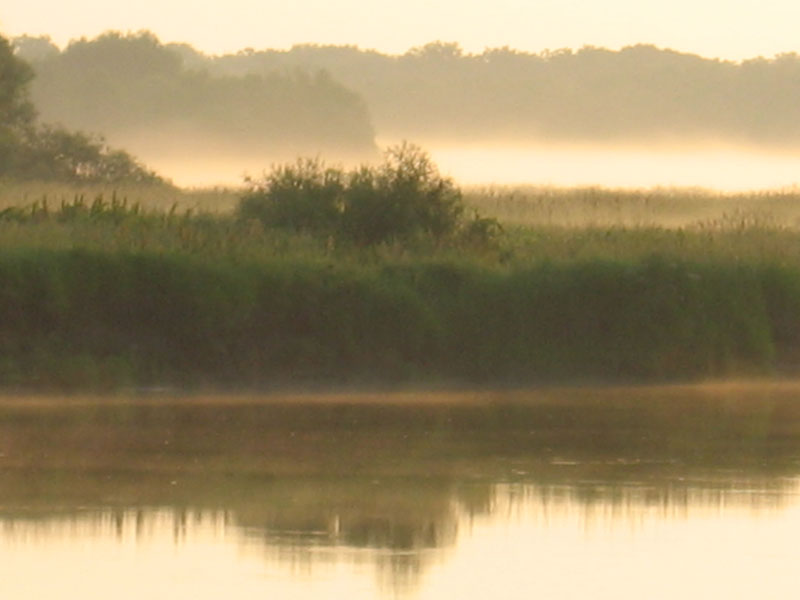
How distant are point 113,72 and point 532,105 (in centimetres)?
1332

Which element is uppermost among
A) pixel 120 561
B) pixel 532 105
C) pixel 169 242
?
pixel 532 105

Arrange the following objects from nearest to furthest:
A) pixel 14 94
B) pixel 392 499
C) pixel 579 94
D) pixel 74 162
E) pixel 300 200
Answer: pixel 392 499, pixel 300 200, pixel 74 162, pixel 14 94, pixel 579 94

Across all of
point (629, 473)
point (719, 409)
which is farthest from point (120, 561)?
point (719, 409)

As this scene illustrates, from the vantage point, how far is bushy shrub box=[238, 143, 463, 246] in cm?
2370

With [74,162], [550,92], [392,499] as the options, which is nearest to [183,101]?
[550,92]

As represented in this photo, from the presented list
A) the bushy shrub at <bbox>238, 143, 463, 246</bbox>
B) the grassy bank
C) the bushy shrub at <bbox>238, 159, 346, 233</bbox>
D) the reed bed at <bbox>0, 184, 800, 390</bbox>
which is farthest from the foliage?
the grassy bank

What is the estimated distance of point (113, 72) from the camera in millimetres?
66125

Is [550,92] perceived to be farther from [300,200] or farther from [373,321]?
[373,321]

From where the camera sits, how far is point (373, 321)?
67.5 ft

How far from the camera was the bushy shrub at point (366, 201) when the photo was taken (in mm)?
23703

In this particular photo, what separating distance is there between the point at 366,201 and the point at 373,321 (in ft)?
11.2

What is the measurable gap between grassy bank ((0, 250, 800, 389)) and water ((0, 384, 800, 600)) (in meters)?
1.10

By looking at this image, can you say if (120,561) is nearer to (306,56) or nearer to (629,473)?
(629,473)

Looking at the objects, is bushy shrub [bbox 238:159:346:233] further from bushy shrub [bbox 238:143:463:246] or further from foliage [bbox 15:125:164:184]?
foliage [bbox 15:125:164:184]
